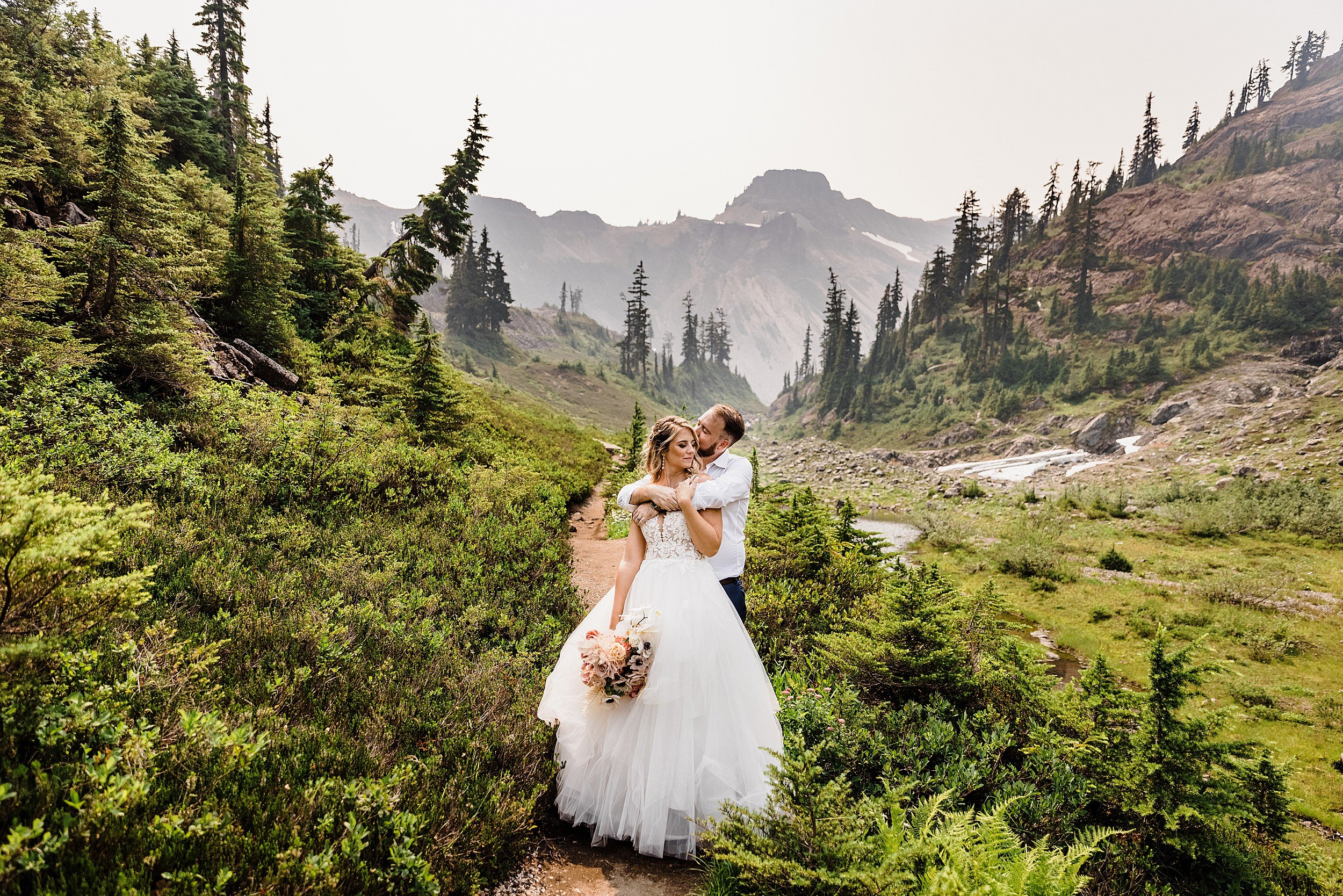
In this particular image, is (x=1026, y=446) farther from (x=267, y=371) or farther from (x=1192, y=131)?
(x=1192, y=131)

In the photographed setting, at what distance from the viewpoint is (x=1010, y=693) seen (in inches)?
211

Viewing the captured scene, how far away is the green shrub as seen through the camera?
15859 mm

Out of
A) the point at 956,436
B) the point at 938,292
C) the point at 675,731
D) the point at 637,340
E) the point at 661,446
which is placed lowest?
the point at 675,731

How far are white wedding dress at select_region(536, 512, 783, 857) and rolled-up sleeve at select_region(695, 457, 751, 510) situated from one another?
278mm

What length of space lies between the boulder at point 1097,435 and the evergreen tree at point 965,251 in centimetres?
4236

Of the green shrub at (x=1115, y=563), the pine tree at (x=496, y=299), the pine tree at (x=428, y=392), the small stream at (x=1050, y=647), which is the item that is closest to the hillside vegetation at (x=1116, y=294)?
the green shrub at (x=1115, y=563)

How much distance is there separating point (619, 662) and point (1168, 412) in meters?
56.9

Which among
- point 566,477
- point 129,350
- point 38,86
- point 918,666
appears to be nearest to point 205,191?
point 38,86

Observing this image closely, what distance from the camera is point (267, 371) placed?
1270cm

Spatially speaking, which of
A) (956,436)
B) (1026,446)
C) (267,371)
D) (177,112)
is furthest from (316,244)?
(956,436)

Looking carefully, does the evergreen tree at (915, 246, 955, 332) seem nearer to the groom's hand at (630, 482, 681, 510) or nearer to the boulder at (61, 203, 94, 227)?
the groom's hand at (630, 482, 681, 510)

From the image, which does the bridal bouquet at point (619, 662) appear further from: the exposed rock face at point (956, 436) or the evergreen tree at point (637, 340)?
the evergreen tree at point (637, 340)

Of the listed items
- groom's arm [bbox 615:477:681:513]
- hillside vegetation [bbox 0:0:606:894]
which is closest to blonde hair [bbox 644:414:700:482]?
groom's arm [bbox 615:477:681:513]

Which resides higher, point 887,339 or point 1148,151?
point 1148,151
